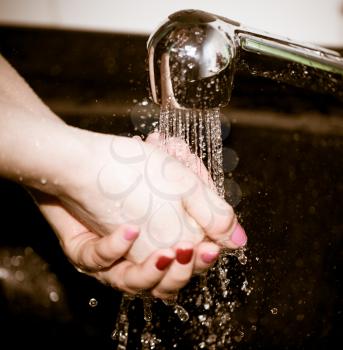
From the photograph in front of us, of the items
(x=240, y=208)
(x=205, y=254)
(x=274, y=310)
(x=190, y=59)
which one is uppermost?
(x=190, y=59)

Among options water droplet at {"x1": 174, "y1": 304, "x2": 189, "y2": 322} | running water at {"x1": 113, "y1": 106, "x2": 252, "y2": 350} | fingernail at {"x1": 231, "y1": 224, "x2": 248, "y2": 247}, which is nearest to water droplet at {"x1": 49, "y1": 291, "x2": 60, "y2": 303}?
running water at {"x1": 113, "y1": 106, "x2": 252, "y2": 350}

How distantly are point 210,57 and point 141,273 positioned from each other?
0.25 metres

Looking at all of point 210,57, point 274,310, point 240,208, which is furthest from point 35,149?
point 274,310

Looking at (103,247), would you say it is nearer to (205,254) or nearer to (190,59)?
(205,254)

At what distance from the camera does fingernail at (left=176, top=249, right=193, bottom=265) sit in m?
0.45

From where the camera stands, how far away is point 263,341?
29.5 inches

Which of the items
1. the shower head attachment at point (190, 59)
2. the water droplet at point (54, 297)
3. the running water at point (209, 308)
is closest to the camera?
the shower head attachment at point (190, 59)

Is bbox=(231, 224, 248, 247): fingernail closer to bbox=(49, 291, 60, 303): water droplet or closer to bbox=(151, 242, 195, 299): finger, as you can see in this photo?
bbox=(151, 242, 195, 299): finger

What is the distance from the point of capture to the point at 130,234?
0.46m

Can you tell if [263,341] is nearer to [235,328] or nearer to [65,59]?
[235,328]

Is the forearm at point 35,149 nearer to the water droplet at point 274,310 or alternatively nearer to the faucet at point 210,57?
the faucet at point 210,57

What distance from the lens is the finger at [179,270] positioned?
46cm

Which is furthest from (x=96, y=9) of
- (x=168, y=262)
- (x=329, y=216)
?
(x=329, y=216)

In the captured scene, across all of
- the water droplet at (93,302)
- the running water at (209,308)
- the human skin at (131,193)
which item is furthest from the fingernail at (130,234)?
the water droplet at (93,302)
